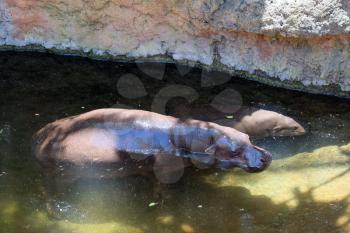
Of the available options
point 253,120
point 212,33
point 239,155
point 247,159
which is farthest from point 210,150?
point 212,33

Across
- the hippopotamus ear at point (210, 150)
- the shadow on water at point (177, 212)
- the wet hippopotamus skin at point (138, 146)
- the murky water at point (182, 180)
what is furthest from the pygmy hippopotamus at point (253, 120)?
the shadow on water at point (177, 212)

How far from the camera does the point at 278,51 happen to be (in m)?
8.56

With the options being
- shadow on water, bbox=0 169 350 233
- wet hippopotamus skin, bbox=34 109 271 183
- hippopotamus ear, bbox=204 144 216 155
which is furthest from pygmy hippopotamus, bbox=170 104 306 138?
shadow on water, bbox=0 169 350 233

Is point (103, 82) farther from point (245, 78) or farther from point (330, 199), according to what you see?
point (330, 199)

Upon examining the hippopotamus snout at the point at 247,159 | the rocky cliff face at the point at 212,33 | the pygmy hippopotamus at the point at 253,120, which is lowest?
the hippopotamus snout at the point at 247,159

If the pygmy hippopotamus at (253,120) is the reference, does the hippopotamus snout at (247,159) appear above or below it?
below

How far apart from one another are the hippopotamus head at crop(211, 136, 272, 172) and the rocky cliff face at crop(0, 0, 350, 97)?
7.20 feet

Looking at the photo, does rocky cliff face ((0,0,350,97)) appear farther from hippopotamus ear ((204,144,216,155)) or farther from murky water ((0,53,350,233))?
hippopotamus ear ((204,144,216,155))

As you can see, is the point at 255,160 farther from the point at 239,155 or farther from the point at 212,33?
the point at 212,33

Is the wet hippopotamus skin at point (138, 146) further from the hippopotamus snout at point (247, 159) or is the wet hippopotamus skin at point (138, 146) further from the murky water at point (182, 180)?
the murky water at point (182, 180)

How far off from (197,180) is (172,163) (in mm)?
361

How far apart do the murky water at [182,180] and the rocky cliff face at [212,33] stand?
34 centimetres

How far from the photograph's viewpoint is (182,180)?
6.86m

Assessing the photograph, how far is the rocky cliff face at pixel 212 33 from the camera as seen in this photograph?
8.09 metres
